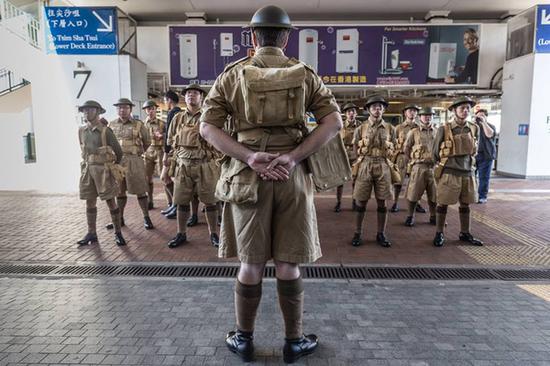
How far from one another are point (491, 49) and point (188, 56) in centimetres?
1049

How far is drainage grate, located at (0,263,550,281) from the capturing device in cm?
451

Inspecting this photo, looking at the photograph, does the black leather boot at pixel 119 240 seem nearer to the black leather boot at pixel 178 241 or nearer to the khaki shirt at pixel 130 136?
the black leather boot at pixel 178 241

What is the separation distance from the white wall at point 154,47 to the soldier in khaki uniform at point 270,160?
12742 mm

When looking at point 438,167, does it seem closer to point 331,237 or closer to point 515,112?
point 331,237

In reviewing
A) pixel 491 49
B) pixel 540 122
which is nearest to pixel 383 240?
Result: pixel 540 122

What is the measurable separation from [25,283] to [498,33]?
1570 cm

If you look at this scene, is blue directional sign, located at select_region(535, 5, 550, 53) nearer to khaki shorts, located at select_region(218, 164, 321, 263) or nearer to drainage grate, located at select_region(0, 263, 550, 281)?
drainage grate, located at select_region(0, 263, 550, 281)

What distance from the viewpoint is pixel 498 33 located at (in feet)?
46.2

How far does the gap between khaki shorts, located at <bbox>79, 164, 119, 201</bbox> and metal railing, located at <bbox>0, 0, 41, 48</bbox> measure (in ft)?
32.9

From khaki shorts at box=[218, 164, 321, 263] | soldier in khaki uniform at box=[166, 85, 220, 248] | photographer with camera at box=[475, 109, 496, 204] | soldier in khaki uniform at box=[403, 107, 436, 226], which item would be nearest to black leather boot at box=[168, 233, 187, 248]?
soldier in khaki uniform at box=[166, 85, 220, 248]

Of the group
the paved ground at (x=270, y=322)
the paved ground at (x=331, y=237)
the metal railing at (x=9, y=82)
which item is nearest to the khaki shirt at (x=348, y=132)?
the paved ground at (x=331, y=237)

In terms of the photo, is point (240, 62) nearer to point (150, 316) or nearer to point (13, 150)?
point (150, 316)

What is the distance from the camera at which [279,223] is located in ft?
8.71

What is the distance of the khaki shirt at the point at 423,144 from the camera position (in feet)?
22.2
